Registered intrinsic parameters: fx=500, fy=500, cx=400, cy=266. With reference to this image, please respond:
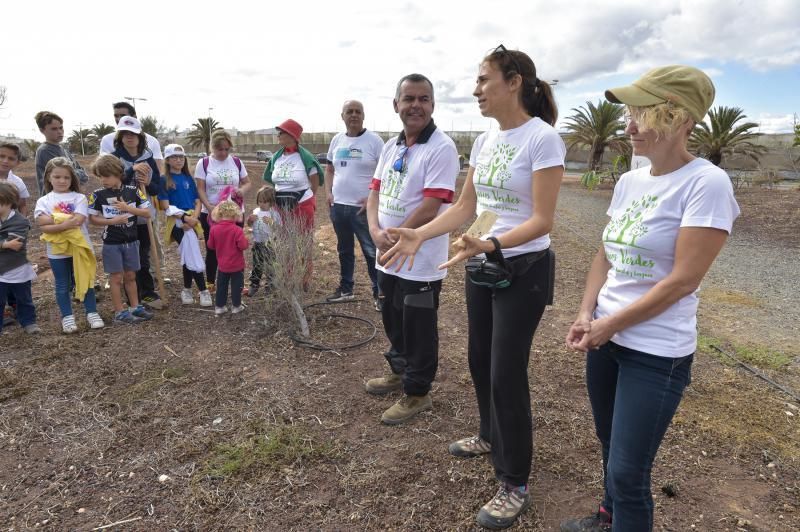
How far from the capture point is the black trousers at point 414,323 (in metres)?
2.91

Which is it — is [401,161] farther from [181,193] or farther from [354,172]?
[181,193]

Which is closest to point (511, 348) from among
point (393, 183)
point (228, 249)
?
point (393, 183)

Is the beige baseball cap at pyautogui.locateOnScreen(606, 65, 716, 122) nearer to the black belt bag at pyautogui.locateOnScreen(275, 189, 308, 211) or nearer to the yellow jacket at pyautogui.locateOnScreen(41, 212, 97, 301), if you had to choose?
the black belt bag at pyautogui.locateOnScreen(275, 189, 308, 211)

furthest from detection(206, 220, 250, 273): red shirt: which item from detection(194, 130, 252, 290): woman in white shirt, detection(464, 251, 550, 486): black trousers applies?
detection(464, 251, 550, 486): black trousers

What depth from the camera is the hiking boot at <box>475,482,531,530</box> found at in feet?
7.25

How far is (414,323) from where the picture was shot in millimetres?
2934

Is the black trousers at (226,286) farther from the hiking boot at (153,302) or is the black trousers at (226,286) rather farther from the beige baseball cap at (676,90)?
the beige baseball cap at (676,90)

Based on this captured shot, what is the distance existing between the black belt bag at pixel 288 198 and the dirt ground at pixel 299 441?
140cm

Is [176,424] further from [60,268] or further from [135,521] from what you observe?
[60,268]

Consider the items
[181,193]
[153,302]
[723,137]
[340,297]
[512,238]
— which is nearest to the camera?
[512,238]

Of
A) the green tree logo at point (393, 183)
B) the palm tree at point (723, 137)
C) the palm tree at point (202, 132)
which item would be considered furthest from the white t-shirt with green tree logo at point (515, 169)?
the palm tree at point (202, 132)

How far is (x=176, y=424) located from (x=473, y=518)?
187 cm

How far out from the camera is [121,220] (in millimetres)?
4500

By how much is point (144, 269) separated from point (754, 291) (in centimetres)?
726
